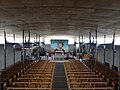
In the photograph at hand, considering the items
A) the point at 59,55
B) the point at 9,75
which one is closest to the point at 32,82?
the point at 9,75

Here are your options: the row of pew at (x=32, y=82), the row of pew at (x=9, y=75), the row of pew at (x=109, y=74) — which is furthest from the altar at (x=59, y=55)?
the row of pew at (x=32, y=82)

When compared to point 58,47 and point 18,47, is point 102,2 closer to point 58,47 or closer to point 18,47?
point 18,47

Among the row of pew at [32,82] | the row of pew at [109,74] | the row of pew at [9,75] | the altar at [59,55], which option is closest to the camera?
the row of pew at [32,82]

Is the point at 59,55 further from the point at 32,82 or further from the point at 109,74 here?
the point at 32,82

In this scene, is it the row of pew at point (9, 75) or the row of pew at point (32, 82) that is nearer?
the row of pew at point (32, 82)

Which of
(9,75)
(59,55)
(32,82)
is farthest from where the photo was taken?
(59,55)

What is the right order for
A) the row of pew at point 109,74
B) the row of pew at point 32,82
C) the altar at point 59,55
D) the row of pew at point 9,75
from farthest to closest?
the altar at point 59,55 → the row of pew at point 109,74 → the row of pew at point 9,75 → the row of pew at point 32,82

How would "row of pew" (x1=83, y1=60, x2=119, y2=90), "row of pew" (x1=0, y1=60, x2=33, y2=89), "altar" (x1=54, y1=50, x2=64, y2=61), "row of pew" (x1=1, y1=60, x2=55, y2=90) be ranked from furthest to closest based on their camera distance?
"altar" (x1=54, y1=50, x2=64, y2=61) → "row of pew" (x1=83, y1=60, x2=119, y2=90) → "row of pew" (x1=0, y1=60, x2=33, y2=89) → "row of pew" (x1=1, y1=60, x2=55, y2=90)

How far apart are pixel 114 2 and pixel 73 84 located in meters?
6.82

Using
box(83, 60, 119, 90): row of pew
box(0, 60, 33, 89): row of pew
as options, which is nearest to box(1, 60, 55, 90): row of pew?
box(0, 60, 33, 89): row of pew

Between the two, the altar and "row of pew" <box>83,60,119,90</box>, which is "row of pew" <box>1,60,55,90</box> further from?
the altar

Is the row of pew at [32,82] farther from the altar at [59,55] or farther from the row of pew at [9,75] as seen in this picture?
the altar at [59,55]

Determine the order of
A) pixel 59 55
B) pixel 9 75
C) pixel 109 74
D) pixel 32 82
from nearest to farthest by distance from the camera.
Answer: pixel 32 82
pixel 9 75
pixel 109 74
pixel 59 55

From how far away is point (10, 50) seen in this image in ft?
98.0
